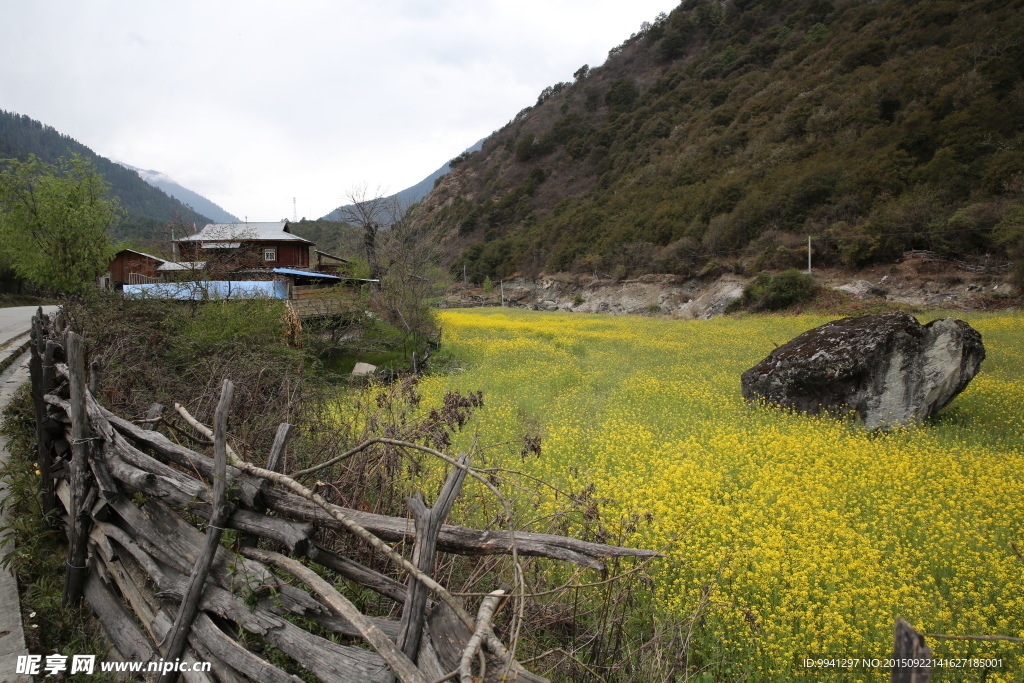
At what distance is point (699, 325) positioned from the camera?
25.0m

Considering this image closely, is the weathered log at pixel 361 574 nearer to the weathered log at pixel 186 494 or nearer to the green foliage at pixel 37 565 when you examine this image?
the weathered log at pixel 186 494

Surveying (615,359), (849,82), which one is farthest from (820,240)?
(615,359)

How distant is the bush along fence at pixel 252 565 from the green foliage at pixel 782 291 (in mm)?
30055

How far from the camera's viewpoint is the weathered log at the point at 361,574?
237 cm

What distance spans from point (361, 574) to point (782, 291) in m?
30.8

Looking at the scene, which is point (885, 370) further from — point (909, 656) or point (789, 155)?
point (789, 155)

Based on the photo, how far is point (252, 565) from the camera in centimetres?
264

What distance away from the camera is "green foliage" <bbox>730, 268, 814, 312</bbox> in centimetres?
2800

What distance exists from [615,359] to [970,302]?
64.9ft

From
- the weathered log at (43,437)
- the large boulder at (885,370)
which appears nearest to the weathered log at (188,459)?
the weathered log at (43,437)

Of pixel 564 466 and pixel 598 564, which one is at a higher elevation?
pixel 598 564

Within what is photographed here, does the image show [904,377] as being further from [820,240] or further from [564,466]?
[820,240]

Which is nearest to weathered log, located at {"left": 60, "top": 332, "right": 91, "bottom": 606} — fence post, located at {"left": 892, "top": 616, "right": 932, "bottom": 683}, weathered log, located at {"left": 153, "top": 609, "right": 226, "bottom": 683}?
weathered log, located at {"left": 153, "top": 609, "right": 226, "bottom": 683}

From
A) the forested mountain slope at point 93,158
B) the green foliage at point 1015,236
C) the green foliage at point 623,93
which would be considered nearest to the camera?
the green foliage at point 1015,236
